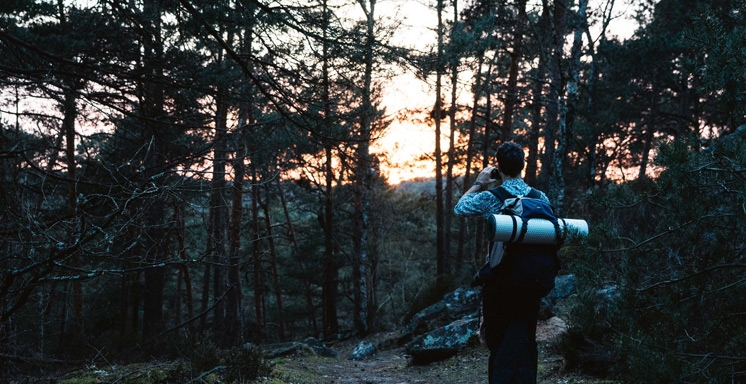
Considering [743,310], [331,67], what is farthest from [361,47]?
[743,310]

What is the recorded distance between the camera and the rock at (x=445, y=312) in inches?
499

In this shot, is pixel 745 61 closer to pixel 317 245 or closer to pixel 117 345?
pixel 117 345

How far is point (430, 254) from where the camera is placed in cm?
3531

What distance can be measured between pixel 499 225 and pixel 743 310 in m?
1.85

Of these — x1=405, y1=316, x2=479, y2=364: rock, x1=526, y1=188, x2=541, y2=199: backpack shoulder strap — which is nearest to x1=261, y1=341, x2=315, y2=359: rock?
x1=405, y1=316, x2=479, y2=364: rock

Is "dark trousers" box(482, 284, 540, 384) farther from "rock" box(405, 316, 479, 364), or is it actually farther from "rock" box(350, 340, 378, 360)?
"rock" box(350, 340, 378, 360)

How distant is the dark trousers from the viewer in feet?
11.8

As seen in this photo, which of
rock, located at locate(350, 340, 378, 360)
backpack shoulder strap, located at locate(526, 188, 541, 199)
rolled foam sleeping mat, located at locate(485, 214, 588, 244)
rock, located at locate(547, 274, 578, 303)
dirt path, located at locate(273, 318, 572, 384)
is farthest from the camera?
rock, located at locate(350, 340, 378, 360)

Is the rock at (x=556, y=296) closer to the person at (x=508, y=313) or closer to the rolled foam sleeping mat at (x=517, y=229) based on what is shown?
the person at (x=508, y=313)

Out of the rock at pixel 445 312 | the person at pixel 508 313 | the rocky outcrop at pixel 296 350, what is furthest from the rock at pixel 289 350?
the person at pixel 508 313

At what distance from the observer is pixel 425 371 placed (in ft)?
30.2

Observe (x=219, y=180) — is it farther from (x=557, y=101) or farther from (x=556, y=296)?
(x=557, y=101)

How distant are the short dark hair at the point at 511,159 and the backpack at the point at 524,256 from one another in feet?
0.94

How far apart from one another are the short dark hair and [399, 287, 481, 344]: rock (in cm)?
900
